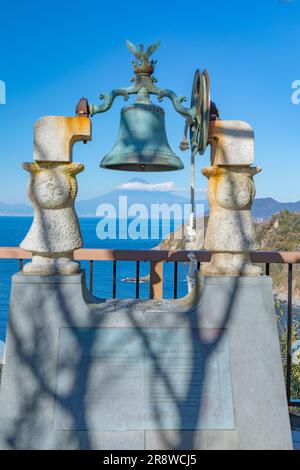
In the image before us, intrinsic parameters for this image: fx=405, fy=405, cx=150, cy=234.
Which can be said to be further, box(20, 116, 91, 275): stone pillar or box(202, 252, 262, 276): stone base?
box(202, 252, 262, 276): stone base

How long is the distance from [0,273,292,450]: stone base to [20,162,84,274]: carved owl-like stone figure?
191mm

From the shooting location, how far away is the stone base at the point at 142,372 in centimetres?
258

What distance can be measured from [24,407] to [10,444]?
23 centimetres

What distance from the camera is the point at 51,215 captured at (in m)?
2.90

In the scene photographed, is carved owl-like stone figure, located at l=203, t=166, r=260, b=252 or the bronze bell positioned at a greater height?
the bronze bell

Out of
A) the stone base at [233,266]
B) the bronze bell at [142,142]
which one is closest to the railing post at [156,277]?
the stone base at [233,266]

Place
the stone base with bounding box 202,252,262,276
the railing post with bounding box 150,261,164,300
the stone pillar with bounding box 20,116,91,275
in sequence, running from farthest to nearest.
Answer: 1. the railing post with bounding box 150,261,164,300
2. the stone base with bounding box 202,252,262,276
3. the stone pillar with bounding box 20,116,91,275

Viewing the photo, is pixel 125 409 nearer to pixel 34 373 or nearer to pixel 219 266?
pixel 34 373

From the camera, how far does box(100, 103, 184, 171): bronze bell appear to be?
3104 millimetres

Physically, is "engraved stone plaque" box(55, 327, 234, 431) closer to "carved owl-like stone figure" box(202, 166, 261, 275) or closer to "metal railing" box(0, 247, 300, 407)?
"carved owl-like stone figure" box(202, 166, 261, 275)

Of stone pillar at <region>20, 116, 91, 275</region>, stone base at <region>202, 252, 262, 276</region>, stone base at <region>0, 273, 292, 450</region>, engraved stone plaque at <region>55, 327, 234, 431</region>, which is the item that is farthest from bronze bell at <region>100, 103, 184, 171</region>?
engraved stone plaque at <region>55, 327, 234, 431</region>

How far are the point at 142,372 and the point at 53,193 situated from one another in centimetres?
138

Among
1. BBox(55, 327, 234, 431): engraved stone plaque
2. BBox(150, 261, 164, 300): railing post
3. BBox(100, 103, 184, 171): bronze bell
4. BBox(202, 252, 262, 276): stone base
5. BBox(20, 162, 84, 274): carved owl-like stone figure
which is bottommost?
BBox(55, 327, 234, 431): engraved stone plaque

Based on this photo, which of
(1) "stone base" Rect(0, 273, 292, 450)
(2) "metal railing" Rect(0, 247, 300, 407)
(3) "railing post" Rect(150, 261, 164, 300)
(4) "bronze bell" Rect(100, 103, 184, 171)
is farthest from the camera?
(3) "railing post" Rect(150, 261, 164, 300)
